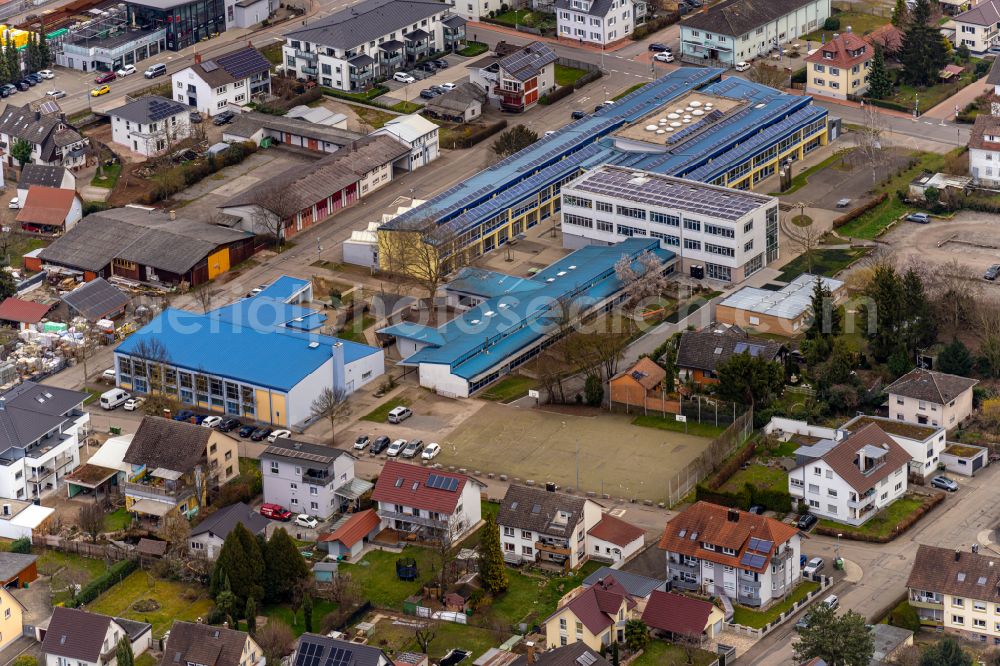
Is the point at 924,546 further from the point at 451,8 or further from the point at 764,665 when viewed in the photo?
the point at 451,8

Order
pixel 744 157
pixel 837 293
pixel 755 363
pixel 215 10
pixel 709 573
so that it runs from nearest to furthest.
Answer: pixel 709 573 < pixel 755 363 < pixel 837 293 < pixel 744 157 < pixel 215 10

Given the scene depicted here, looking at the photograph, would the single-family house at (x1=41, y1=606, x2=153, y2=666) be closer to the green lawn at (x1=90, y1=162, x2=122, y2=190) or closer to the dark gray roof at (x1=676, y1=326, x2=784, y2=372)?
the dark gray roof at (x1=676, y1=326, x2=784, y2=372)

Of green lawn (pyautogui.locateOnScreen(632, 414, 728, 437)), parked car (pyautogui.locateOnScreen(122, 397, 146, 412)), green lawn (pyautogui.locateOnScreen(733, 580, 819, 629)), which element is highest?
green lawn (pyautogui.locateOnScreen(733, 580, 819, 629))

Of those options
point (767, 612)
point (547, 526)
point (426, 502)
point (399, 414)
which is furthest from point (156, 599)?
point (767, 612)

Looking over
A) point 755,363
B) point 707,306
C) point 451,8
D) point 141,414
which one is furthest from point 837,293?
point 451,8

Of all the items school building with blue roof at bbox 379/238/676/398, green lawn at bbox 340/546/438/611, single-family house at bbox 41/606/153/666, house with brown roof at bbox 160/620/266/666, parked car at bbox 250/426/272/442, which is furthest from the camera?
school building with blue roof at bbox 379/238/676/398

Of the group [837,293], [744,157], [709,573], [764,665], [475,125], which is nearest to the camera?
[764,665]

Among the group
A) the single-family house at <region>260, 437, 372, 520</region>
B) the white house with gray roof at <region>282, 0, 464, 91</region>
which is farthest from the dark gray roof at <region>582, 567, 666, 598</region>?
the white house with gray roof at <region>282, 0, 464, 91</region>
